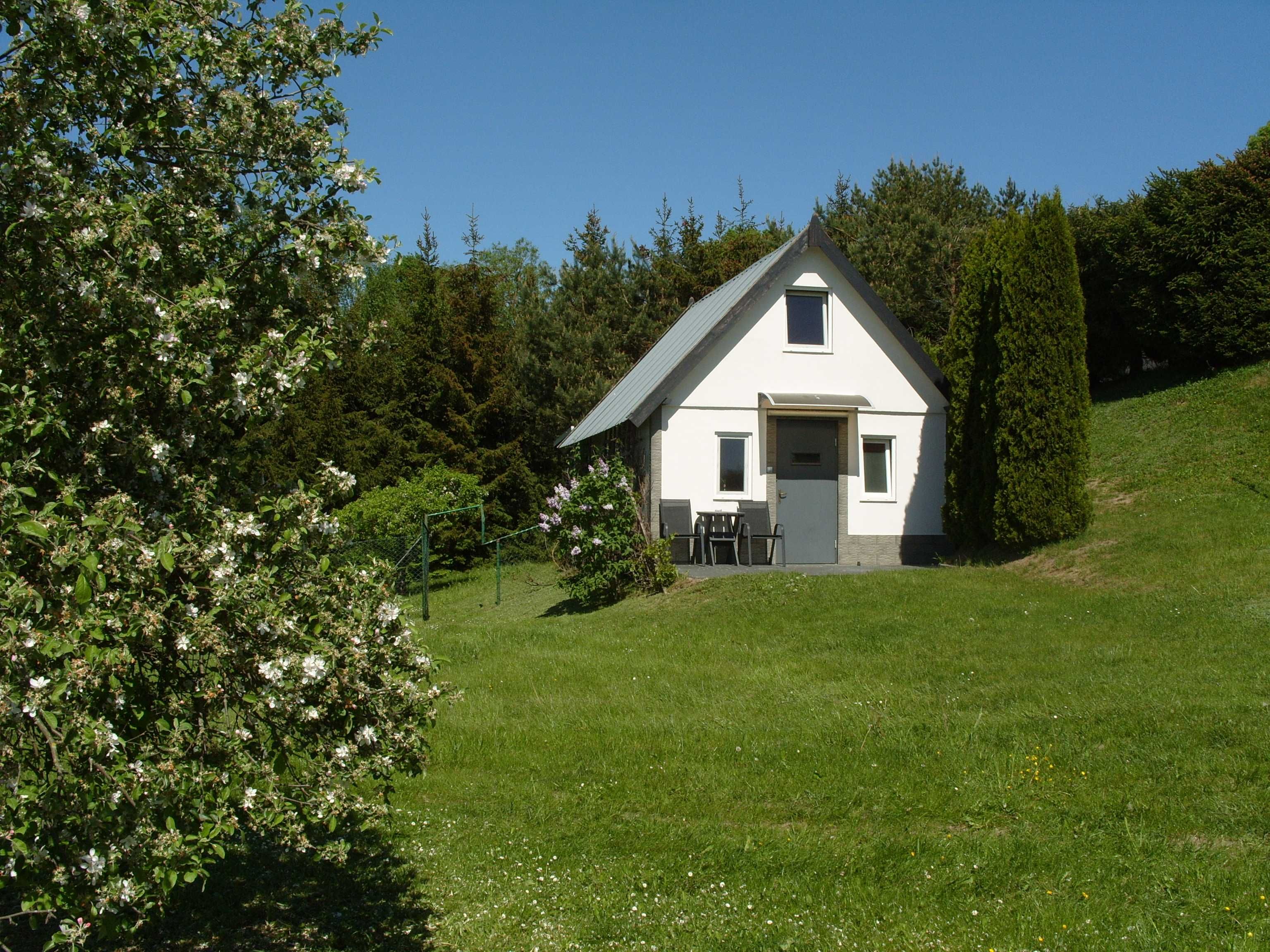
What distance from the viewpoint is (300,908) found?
18.4 feet

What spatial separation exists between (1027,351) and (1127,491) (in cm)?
319

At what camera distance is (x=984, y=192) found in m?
38.5

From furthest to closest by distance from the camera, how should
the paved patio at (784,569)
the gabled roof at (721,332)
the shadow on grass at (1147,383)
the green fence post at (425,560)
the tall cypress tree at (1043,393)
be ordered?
the shadow on grass at (1147,383) < the green fence post at (425,560) < the gabled roof at (721,332) < the paved patio at (784,569) < the tall cypress tree at (1043,393)

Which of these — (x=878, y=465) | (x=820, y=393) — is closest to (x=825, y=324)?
(x=820, y=393)

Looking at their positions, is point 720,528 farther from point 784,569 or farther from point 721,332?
point 721,332

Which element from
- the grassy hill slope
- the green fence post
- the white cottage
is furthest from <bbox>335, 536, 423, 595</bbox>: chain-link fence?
the grassy hill slope

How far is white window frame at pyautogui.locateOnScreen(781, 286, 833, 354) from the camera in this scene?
18859 mm

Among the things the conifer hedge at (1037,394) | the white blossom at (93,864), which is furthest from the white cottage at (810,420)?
the white blossom at (93,864)

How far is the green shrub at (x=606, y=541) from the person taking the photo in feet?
53.9

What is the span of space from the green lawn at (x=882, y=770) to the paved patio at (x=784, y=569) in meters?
2.29

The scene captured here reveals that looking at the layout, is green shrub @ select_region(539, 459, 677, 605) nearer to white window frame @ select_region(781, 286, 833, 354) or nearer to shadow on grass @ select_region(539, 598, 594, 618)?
shadow on grass @ select_region(539, 598, 594, 618)

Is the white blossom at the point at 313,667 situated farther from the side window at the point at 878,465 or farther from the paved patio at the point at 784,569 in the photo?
the side window at the point at 878,465

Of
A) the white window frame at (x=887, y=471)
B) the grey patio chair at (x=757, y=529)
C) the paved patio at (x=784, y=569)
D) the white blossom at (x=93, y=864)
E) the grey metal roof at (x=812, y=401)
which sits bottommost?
the paved patio at (x=784, y=569)

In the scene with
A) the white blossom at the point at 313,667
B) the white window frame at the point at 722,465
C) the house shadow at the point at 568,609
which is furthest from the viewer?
the white window frame at the point at 722,465
